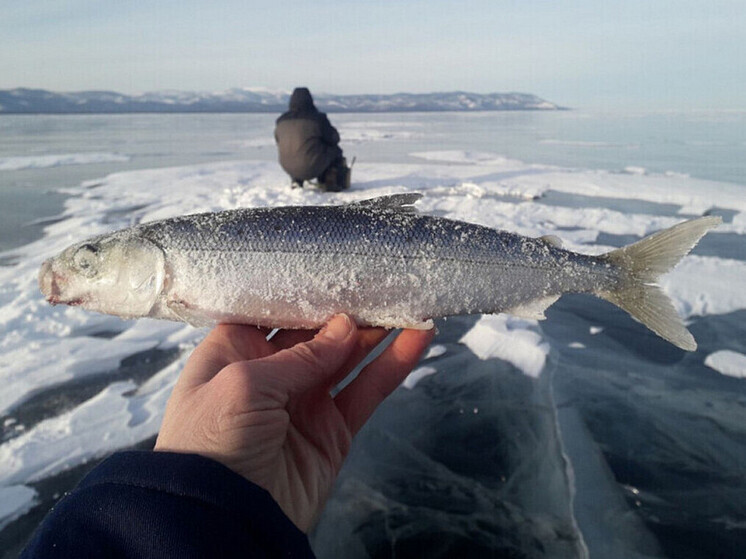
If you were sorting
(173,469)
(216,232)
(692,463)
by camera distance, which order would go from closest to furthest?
1. (173,469)
2. (216,232)
3. (692,463)

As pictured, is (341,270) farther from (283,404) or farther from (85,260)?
(85,260)

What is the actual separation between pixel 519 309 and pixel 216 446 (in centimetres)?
181

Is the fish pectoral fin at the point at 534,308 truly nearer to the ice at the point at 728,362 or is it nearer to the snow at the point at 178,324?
the snow at the point at 178,324

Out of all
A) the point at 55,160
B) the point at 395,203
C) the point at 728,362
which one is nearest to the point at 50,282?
the point at 395,203

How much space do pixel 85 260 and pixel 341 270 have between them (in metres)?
1.37

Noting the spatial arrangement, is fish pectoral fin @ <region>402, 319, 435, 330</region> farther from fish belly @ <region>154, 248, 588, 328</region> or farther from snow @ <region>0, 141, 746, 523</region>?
snow @ <region>0, 141, 746, 523</region>

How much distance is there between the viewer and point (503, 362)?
14.2 feet

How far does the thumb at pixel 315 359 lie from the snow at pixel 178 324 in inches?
69.7

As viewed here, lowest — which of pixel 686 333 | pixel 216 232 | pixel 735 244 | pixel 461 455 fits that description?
pixel 461 455

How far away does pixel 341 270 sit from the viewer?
2.57 m

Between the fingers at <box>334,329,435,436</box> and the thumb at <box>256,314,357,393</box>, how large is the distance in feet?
0.77

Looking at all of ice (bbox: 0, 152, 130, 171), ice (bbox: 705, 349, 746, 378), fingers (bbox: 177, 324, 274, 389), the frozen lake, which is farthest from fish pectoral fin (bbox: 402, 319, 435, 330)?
ice (bbox: 0, 152, 130, 171)

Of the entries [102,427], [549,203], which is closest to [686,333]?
[102,427]

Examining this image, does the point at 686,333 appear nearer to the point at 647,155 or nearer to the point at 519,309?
the point at 519,309
